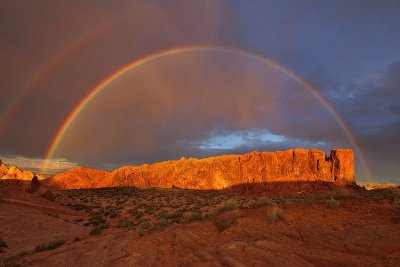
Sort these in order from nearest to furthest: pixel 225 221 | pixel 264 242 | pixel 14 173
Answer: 1. pixel 264 242
2. pixel 225 221
3. pixel 14 173

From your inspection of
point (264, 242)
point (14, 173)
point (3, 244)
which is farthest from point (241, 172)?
point (264, 242)

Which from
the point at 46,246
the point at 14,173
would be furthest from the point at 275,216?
the point at 14,173

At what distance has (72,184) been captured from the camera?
85.9 metres

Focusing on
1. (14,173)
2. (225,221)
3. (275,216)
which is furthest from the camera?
(14,173)

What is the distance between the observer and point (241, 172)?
270 ft

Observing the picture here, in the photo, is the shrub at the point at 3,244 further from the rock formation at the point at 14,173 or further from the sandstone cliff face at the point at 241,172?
the sandstone cliff face at the point at 241,172

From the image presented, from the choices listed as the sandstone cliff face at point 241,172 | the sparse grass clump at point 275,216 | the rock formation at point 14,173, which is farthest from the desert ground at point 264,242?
the sandstone cliff face at point 241,172

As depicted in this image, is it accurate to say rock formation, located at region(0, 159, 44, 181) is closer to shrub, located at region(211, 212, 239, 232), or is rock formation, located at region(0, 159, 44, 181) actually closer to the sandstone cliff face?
the sandstone cliff face

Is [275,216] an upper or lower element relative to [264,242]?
upper

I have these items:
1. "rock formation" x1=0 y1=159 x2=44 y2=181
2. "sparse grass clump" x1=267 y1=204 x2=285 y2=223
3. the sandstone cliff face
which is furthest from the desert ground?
the sandstone cliff face

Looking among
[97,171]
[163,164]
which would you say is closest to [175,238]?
[163,164]

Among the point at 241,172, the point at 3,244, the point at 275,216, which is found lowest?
the point at 3,244

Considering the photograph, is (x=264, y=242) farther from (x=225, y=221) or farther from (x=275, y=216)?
(x=225, y=221)

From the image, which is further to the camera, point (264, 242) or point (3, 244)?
point (3, 244)
